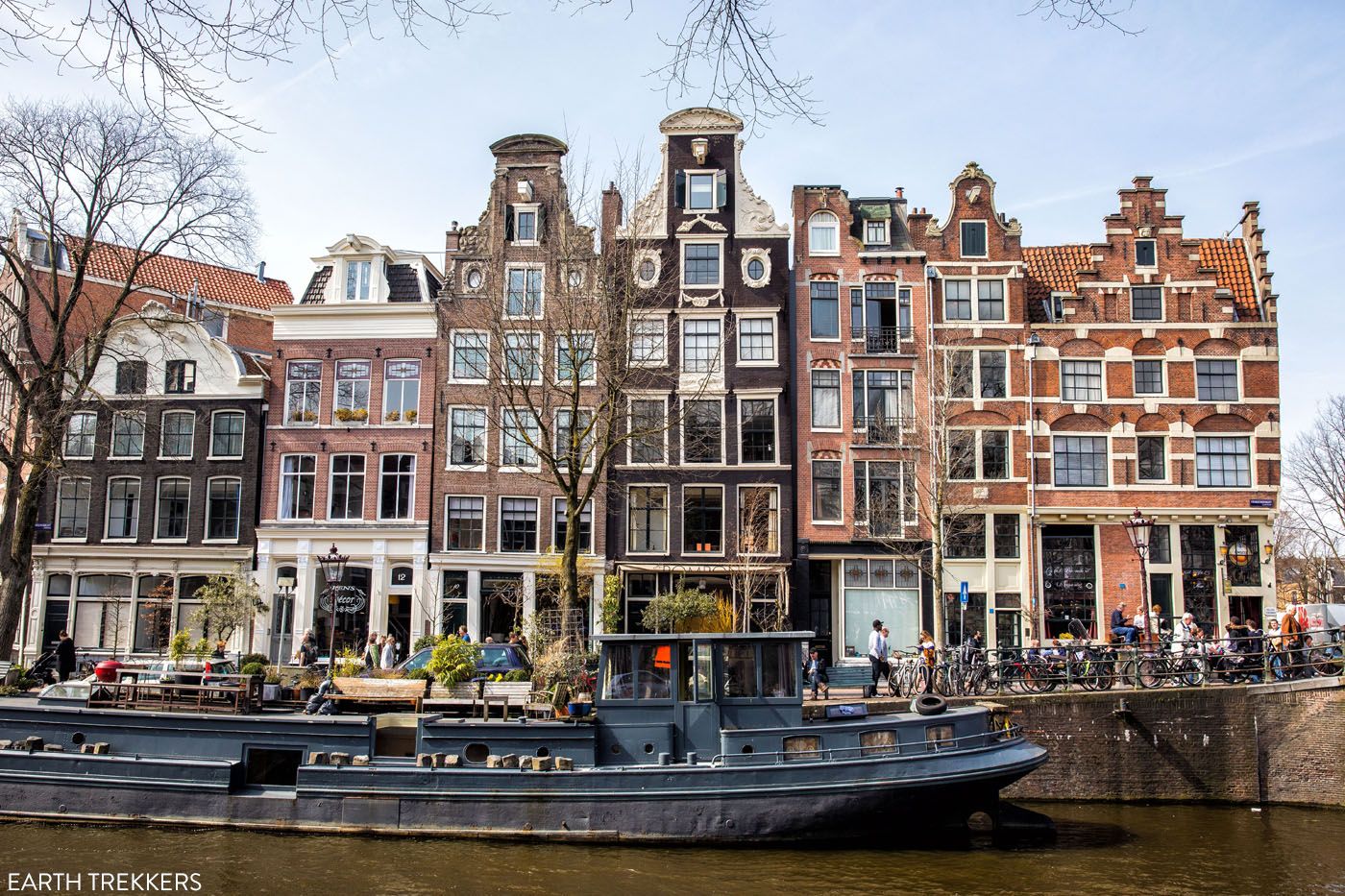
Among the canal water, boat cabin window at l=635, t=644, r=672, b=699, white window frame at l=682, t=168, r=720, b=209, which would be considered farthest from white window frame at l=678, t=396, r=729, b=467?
the canal water

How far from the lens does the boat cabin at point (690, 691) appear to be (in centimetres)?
1844

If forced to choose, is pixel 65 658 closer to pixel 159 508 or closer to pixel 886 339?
pixel 159 508

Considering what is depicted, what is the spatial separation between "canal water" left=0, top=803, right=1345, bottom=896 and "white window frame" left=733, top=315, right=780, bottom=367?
65.6 ft

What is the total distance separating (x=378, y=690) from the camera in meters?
20.2

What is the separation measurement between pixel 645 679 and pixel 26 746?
10922 millimetres

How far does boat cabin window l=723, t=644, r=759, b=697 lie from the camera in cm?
1861

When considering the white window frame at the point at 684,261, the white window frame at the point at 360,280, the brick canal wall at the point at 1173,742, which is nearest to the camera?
the brick canal wall at the point at 1173,742

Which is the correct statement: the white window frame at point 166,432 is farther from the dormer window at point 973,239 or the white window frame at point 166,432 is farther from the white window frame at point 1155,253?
the white window frame at point 1155,253

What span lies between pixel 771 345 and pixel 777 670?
62.2 ft

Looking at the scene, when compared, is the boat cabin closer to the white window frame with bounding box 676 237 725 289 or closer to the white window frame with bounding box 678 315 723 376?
the white window frame with bounding box 678 315 723 376

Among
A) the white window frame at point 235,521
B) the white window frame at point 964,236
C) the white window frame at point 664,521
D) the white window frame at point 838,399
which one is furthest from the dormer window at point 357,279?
the white window frame at point 964,236

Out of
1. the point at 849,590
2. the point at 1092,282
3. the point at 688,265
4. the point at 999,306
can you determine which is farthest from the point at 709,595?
the point at 1092,282

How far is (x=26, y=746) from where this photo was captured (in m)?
18.7

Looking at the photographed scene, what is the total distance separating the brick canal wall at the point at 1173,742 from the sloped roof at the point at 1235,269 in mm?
17137
